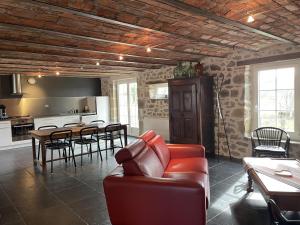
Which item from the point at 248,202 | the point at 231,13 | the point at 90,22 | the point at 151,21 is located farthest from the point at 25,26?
the point at 248,202

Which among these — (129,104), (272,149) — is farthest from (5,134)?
(272,149)

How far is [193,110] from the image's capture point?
5141 mm

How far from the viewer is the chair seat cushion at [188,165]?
10.1ft

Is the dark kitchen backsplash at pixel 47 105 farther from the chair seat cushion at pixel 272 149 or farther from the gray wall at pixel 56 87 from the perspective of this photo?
the chair seat cushion at pixel 272 149

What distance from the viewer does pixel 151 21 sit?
9.35 feet

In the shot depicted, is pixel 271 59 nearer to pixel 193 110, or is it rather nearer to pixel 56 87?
pixel 193 110

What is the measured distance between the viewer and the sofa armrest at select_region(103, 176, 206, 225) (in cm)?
224

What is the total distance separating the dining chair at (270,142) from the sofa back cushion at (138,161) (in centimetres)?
214

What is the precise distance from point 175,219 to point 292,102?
3363 mm

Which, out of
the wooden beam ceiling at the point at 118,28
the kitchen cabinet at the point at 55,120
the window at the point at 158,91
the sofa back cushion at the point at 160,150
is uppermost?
the wooden beam ceiling at the point at 118,28

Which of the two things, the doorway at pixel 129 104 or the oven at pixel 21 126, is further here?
the doorway at pixel 129 104

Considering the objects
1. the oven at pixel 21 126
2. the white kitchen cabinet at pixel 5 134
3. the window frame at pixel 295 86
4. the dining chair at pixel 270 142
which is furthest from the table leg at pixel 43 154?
the window frame at pixel 295 86

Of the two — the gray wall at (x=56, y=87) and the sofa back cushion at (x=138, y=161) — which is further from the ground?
the gray wall at (x=56, y=87)

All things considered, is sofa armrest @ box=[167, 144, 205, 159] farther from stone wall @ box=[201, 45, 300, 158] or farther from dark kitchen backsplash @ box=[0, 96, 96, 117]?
dark kitchen backsplash @ box=[0, 96, 96, 117]
